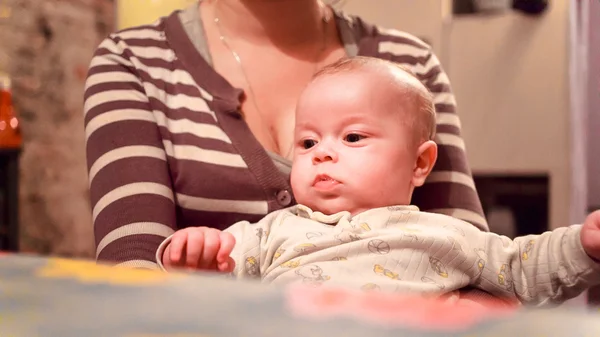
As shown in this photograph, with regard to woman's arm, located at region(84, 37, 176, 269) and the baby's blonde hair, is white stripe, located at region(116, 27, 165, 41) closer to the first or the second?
woman's arm, located at region(84, 37, 176, 269)

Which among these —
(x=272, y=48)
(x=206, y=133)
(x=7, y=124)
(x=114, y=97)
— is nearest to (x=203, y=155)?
(x=206, y=133)

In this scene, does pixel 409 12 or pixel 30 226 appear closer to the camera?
pixel 409 12

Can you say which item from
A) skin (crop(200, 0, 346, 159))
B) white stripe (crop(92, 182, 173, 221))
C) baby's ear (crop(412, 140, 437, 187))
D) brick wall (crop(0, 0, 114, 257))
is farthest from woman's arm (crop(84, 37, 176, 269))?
brick wall (crop(0, 0, 114, 257))

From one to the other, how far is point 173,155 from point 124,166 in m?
0.07

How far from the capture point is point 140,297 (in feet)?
0.63

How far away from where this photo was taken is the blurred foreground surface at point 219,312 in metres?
0.16

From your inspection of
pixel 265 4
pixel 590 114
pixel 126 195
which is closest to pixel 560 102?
pixel 590 114

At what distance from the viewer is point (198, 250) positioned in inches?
22.9

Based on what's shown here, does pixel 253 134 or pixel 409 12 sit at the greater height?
pixel 409 12

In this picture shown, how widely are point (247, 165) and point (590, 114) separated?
3.84 ft

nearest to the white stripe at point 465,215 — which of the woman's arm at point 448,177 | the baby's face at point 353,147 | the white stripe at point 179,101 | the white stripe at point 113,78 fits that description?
the woman's arm at point 448,177

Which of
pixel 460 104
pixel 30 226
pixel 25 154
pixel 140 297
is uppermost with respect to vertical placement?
pixel 140 297

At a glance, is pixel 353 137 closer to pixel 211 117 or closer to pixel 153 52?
pixel 211 117

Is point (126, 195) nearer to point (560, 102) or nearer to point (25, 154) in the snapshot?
point (560, 102)
